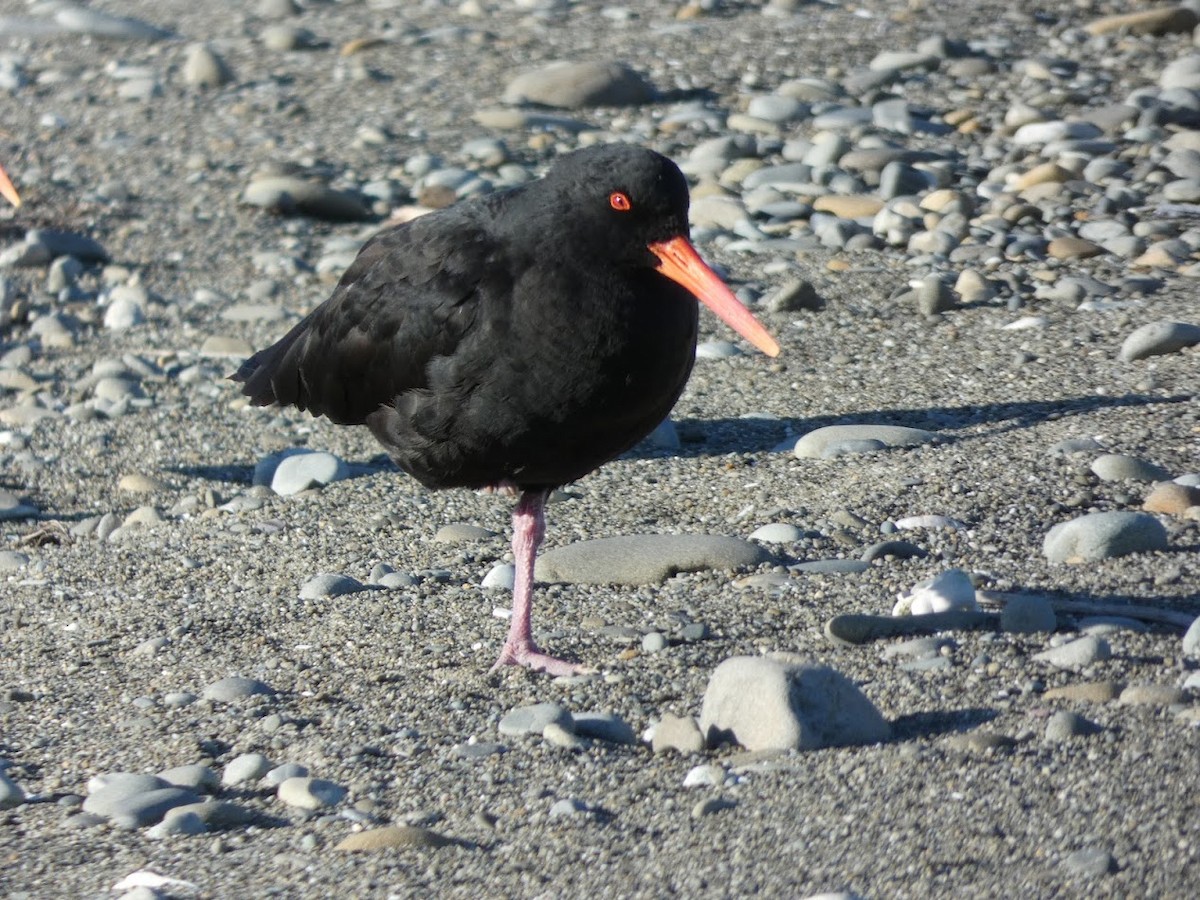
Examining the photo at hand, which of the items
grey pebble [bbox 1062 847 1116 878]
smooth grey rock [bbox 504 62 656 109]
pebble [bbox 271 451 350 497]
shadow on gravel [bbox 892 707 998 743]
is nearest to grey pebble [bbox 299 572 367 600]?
pebble [bbox 271 451 350 497]

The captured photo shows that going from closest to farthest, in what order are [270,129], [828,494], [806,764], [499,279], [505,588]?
[806,764]
[499,279]
[505,588]
[828,494]
[270,129]

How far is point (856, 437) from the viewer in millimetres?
6016

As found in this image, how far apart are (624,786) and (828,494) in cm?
210

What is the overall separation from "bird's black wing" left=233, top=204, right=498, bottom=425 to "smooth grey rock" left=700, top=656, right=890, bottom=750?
4.18ft

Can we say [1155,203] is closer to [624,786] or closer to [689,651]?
[689,651]

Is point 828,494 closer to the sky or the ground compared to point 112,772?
closer to the ground

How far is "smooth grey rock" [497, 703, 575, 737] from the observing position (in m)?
4.03

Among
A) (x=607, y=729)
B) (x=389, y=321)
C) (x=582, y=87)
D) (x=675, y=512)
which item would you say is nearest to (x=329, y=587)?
(x=389, y=321)

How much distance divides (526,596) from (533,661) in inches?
9.2

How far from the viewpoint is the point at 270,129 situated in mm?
10484

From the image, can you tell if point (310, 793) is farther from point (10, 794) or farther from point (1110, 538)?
point (1110, 538)

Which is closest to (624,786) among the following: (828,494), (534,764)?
(534,764)

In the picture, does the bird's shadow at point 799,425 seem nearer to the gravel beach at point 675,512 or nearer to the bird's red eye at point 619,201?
the gravel beach at point 675,512

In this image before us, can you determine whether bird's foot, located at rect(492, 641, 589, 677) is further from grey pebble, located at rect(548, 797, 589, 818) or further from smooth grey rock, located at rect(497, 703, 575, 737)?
grey pebble, located at rect(548, 797, 589, 818)
